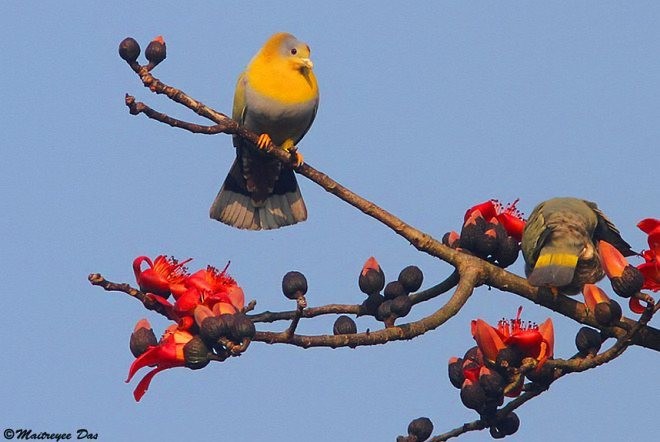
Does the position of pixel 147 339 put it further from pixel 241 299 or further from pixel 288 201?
pixel 288 201

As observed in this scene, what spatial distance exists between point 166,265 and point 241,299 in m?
0.40

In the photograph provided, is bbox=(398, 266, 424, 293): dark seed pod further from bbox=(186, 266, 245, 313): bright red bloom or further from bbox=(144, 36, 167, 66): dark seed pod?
bbox=(144, 36, 167, 66): dark seed pod

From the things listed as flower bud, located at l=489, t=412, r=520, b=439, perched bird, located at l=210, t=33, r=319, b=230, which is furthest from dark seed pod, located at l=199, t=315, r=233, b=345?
perched bird, located at l=210, t=33, r=319, b=230

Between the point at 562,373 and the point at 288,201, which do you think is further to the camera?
the point at 288,201

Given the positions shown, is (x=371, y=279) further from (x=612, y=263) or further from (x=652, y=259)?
(x=652, y=259)

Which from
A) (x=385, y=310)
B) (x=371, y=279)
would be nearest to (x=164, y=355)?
(x=385, y=310)

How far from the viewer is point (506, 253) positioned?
536 centimetres

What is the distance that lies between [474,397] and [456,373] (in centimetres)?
27

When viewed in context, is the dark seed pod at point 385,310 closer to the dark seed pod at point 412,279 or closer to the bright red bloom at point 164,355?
the dark seed pod at point 412,279

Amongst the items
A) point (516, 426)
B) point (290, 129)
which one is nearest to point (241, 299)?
point (516, 426)

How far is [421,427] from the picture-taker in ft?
15.6

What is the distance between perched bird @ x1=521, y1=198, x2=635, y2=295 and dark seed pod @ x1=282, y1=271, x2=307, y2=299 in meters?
1.30

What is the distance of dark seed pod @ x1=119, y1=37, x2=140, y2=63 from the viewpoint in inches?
189

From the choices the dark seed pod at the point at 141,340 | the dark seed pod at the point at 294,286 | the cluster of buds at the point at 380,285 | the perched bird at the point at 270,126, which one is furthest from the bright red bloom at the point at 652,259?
the perched bird at the point at 270,126
